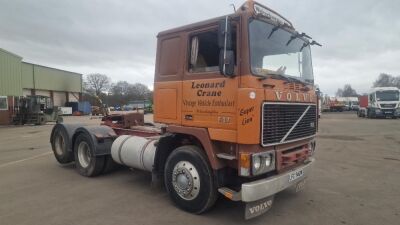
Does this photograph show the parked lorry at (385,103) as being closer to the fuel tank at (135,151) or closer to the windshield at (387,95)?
the windshield at (387,95)

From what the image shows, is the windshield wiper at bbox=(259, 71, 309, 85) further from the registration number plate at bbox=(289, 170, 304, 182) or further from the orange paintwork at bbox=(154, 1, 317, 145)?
the registration number plate at bbox=(289, 170, 304, 182)

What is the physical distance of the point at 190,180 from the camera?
17.5 feet

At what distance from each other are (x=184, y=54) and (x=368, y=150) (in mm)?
9145

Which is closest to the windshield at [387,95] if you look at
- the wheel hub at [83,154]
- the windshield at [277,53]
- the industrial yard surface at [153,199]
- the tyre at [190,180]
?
the industrial yard surface at [153,199]

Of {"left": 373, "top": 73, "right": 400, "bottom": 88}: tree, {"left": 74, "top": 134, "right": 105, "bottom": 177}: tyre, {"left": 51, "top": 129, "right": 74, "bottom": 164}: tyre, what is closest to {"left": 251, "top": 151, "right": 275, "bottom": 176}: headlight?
{"left": 74, "top": 134, "right": 105, "bottom": 177}: tyre

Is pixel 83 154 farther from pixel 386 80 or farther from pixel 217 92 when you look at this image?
pixel 386 80

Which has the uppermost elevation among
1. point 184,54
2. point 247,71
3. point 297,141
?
point 184,54

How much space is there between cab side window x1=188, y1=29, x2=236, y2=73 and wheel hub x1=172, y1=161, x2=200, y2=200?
5.04 feet

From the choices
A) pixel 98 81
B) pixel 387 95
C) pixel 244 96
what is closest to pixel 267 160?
pixel 244 96

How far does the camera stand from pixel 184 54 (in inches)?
223

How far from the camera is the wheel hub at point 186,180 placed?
5.29m

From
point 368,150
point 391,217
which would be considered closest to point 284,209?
point 391,217

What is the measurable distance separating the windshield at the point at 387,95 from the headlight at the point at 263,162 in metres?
32.7

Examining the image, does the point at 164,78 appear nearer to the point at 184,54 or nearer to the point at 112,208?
the point at 184,54
